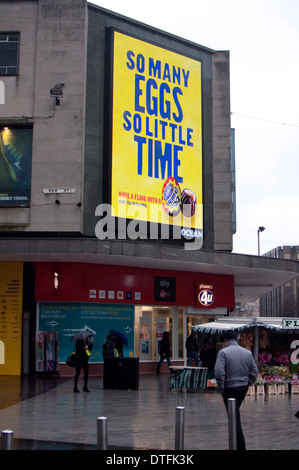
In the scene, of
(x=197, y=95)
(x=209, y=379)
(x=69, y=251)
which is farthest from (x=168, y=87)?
(x=209, y=379)

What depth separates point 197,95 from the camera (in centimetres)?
2927

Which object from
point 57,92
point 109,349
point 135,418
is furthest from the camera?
point 57,92

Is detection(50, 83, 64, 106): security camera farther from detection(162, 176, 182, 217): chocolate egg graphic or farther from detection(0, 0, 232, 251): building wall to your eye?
detection(162, 176, 182, 217): chocolate egg graphic

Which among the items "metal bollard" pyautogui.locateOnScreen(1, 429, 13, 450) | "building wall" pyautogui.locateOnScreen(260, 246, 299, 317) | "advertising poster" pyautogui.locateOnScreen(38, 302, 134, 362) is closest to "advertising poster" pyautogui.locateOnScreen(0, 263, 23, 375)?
"advertising poster" pyautogui.locateOnScreen(38, 302, 134, 362)

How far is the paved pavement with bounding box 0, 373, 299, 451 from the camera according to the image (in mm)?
10258

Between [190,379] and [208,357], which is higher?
[208,357]

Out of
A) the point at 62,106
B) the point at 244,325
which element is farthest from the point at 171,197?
the point at 244,325

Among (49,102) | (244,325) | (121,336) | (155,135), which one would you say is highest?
(49,102)

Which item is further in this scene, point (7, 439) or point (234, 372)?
point (234, 372)

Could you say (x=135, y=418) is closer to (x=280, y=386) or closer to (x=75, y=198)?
(x=280, y=386)

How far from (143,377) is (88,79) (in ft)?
40.7

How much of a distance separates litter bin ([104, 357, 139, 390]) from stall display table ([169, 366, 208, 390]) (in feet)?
3.80

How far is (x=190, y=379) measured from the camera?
19438mm

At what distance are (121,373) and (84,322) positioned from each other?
5659mm
